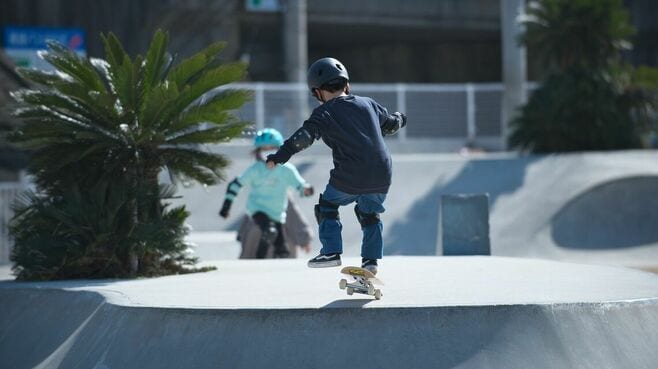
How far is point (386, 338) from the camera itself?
20.2 ft

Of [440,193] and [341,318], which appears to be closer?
[341,318]

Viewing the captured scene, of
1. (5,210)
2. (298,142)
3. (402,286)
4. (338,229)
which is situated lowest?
(5,210)

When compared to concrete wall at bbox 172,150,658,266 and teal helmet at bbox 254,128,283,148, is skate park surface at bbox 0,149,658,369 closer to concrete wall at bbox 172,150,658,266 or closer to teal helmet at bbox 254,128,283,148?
teal helmet at bbox 254,128,283,148

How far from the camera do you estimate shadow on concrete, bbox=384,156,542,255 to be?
17828mm

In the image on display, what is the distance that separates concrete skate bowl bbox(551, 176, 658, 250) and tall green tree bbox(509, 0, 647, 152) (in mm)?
2759

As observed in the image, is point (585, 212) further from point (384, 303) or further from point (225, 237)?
point (384, 303)

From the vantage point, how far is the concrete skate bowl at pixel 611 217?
18.0m

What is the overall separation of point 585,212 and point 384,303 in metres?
12.3

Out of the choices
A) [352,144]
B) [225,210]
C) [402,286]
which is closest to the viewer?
[352,144]

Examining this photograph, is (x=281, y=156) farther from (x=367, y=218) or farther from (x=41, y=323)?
(x=41, y=323)

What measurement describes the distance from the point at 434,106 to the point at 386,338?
19.0 m

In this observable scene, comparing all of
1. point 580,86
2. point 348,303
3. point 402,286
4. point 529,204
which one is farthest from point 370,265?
point 580,86

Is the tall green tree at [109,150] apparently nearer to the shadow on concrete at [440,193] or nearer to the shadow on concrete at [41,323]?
the shadow on concrete at [41,323]

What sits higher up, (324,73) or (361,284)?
(324,73)
